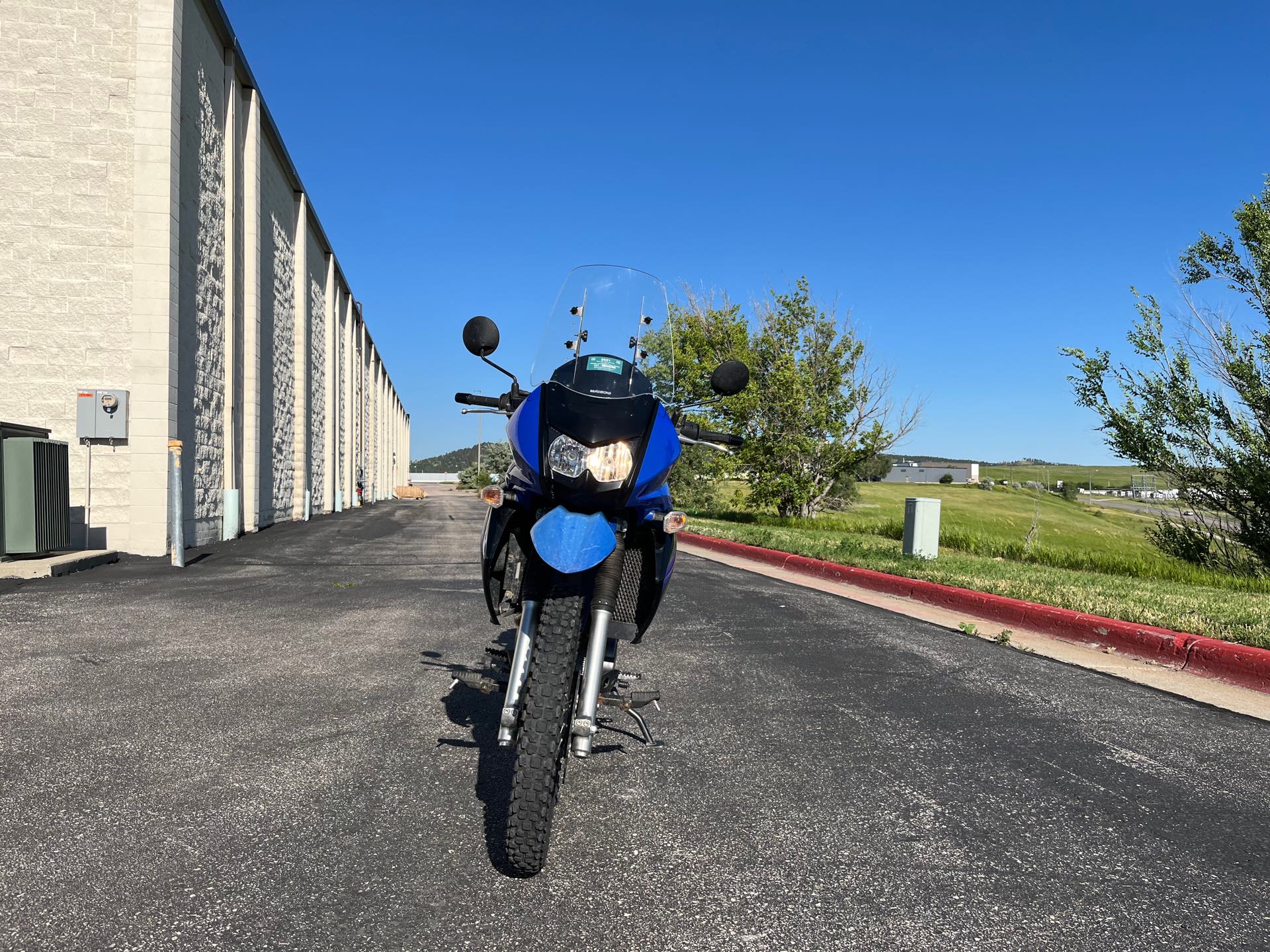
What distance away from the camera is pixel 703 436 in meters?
4.11

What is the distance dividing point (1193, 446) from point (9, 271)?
1687cm

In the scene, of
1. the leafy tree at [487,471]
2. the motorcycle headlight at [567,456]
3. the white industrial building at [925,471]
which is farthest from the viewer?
the white industrial building at [925,471]

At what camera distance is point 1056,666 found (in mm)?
6359

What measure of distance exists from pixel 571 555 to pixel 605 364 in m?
0.95

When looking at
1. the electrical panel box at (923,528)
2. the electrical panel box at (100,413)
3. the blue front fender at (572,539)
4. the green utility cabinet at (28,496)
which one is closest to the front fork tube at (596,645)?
the blue front fender at (572,539)

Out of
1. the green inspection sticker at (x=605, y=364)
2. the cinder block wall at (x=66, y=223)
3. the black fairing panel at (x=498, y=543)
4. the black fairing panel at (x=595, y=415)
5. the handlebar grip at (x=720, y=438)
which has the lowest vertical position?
the black fairing panel at (x=498, y=543)

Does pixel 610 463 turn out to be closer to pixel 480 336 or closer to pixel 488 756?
pixel 480 336

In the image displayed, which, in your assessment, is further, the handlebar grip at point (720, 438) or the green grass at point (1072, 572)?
the green grass at point (1072, 572)

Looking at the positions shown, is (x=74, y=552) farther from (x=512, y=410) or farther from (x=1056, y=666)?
(x=1056, y=666)

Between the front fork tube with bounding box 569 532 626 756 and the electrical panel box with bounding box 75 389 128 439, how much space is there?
38.6ft

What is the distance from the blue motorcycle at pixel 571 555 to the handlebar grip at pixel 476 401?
21.2 inches

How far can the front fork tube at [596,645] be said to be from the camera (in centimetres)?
300

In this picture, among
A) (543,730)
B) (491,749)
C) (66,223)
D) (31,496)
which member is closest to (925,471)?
(66,223)

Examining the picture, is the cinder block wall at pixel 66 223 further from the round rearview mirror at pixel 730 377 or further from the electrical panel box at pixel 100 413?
the round rearview mirror at pixel 730 377
